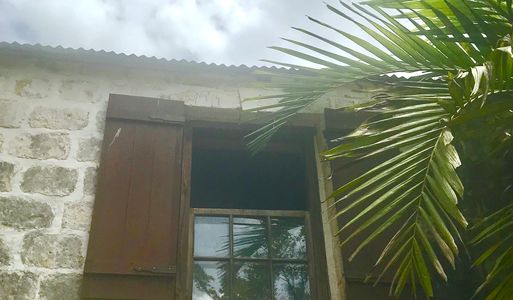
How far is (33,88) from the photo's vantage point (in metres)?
3.28

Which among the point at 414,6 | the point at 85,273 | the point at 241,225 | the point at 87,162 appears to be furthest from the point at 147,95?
the point at 414,6

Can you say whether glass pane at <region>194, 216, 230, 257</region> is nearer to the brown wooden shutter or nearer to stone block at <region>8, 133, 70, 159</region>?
the brown wooden shutter

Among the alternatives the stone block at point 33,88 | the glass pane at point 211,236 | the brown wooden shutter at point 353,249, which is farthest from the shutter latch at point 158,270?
the stone block at point 33,88

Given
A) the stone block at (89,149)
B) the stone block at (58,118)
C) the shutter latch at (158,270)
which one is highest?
the stone block at (58,118)

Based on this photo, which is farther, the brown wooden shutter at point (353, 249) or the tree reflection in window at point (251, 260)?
the tree reflection in window at point (251, 260)

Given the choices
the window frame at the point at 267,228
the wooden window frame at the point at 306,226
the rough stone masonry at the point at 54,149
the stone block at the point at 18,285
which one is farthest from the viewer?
the window frame at the point at 267,228

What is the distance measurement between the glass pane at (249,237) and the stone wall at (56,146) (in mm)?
763

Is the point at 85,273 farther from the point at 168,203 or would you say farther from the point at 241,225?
the point at 241,225

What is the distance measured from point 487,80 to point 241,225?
200cm

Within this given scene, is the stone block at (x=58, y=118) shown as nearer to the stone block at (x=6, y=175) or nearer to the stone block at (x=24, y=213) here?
the stone block at (x=6, y=175)

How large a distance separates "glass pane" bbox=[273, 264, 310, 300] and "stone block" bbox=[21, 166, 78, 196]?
1.29 meters

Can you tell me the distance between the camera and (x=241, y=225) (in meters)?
3.37

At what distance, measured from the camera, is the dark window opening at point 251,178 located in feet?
13.0

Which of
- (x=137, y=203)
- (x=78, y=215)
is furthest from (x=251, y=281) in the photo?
(x=78, y=215)
